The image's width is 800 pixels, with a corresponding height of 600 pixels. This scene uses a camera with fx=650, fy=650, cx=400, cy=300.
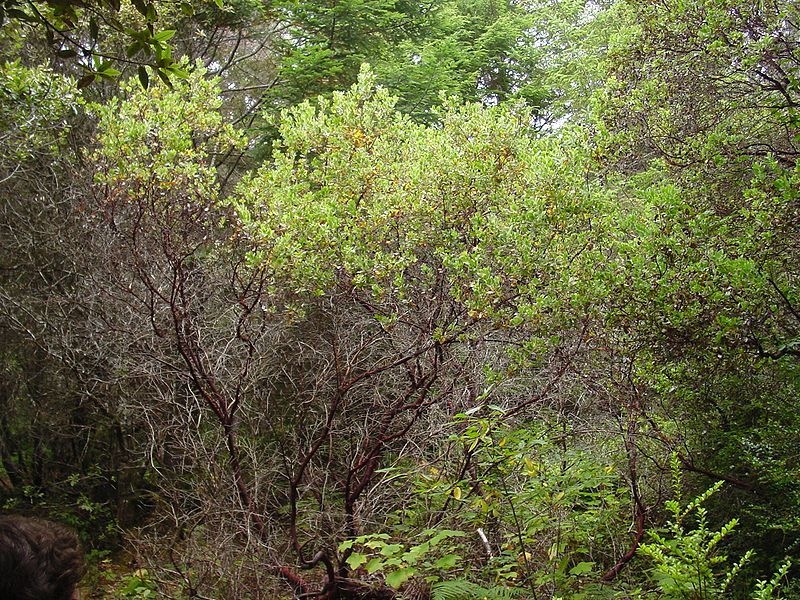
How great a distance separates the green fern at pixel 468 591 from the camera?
4082mm

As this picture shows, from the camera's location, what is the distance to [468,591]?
4.14 m

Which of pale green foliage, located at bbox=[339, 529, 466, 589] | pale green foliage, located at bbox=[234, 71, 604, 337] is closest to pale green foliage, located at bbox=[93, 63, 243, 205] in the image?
pale green foliage, located at bbox=[234, 71, 604, 337]

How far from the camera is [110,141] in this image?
5832 mm

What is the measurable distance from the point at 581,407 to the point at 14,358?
7.00m

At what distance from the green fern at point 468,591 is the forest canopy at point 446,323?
0.08ft

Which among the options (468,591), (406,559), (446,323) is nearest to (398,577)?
(406,559)

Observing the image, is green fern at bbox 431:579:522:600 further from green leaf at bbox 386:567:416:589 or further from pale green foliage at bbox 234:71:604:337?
pale green foliage at bbox 234:71:604:337

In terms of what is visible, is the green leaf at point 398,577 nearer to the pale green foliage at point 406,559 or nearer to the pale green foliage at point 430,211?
the pale green foliage at point 406,559

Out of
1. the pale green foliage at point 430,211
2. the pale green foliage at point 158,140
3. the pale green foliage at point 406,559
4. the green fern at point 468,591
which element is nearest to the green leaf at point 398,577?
the pale green foliage at point 406,559

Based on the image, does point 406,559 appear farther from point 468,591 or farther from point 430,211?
point 430,211

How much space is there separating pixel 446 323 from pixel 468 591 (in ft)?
7.58

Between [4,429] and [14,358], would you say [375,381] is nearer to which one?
[14,358]

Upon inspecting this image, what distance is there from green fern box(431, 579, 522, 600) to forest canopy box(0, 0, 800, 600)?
3cm

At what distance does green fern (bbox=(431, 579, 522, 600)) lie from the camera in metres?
4.08
